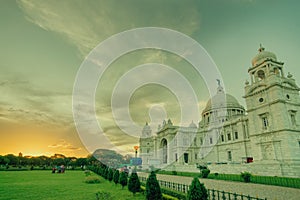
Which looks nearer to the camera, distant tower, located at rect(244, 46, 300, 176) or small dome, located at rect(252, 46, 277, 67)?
distant tower, located at rect(244, 46, 300, 176)

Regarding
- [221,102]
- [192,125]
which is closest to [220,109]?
[221,102]

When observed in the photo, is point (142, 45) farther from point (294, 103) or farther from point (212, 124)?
point (212, 124)

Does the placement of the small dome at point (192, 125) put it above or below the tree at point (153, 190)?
above

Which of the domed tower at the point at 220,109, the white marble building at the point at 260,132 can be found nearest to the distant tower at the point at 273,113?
the white marble building at the point at 260,132

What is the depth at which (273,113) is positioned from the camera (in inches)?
1089

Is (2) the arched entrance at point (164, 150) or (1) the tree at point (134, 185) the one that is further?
(2) the arched entrance at point (164, 150)

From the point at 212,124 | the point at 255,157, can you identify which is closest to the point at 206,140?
the point at 212,124

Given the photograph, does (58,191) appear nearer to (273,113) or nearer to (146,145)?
(273,113)

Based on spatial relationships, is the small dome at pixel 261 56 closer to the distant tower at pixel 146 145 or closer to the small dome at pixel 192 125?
the small dome at pixel 192 125

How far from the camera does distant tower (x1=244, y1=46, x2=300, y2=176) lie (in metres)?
25.9

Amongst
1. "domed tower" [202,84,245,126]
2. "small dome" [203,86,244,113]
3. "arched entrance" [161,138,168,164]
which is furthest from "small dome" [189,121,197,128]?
"arched entrance" [161,138,168,164]

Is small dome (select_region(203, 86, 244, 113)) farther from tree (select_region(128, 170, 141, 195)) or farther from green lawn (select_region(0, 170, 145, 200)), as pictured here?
tree (select_region(128, 170, 141, 195))

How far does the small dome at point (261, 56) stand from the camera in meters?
31.6

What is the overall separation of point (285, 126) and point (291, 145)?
2604mm
